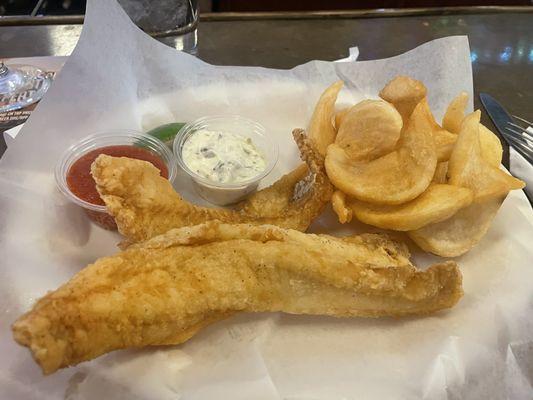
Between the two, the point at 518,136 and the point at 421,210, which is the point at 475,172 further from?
the point at 518,136

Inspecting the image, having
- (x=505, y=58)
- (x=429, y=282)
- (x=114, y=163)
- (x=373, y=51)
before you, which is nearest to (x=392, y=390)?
(x=429, y=282)

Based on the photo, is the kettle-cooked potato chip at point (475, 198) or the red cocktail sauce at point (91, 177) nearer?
the kettle-cooked potato chip at point (475, 198)

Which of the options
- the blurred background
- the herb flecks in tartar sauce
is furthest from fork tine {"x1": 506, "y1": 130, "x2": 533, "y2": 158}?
the blurred background

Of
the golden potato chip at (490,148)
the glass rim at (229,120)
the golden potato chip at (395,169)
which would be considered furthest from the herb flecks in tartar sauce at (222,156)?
the golden potato chip at (490,148)

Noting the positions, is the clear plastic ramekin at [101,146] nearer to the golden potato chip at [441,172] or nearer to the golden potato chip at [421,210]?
the golden potato chip at [421,210]

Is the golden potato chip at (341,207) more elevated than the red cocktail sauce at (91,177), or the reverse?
the golden potato chip at (341,207)

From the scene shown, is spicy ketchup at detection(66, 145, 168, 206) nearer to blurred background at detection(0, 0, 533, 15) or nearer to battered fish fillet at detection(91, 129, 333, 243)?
battered fish fillet at detection(91, 129, 333, 243)
